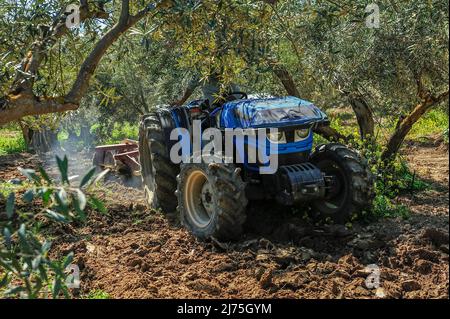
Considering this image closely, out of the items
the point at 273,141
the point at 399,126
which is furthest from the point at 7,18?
the point at 399,126

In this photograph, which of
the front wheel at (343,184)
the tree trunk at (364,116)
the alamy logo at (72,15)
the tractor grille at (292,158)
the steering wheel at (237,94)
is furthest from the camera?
the tree trunk at (364,116)

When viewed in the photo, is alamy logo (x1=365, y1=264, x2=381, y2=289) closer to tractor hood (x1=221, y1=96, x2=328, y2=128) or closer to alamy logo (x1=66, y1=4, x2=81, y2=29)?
tractor hood (x1=221, y1=96, x2=328, y2=128)

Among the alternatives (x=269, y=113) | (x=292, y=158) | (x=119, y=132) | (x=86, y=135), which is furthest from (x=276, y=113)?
(x=119, y=132)

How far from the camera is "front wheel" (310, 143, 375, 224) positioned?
6001mm

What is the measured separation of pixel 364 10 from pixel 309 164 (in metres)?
1.65

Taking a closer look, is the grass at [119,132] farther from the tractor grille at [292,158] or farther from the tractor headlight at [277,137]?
the tractor headlight at [277,137]

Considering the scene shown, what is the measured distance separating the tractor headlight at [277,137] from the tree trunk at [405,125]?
241 centimetres

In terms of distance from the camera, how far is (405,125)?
812 centimetres

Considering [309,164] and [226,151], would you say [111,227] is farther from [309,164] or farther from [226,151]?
[309,164]

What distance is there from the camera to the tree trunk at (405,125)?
7.47 metres

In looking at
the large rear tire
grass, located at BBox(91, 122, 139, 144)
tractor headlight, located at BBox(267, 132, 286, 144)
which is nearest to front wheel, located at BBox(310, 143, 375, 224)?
tractor headlight, located at BBox(267, 132, 286, 144)

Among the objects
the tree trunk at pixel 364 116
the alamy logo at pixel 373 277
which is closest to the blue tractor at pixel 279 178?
the alamy logo at pixel 373 277
